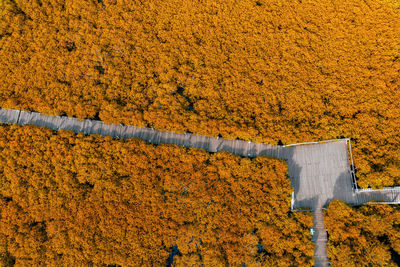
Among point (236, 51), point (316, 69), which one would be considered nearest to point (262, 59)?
point (236, 51)

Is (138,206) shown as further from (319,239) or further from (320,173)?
(320,173)

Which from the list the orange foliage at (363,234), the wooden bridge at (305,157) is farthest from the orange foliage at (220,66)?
the orange foliage at (363,234)

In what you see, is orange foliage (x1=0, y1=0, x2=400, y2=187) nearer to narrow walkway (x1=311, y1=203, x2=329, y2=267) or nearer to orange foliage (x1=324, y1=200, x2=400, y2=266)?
orange foliage (x1=324, y1=200, x2=400, y2=266)

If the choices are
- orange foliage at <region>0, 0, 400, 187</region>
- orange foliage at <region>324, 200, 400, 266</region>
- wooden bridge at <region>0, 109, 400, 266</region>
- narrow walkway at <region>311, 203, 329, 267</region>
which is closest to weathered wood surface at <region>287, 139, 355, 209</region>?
wooden bridge at <region>0, 109, 400, 266</region>

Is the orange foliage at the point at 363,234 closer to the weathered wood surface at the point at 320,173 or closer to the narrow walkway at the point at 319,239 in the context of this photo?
the narrow walkway at the point at 319,239

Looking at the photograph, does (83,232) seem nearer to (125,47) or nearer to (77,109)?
(77,109)

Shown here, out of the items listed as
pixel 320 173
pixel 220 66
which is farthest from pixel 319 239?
pixel 220 66
